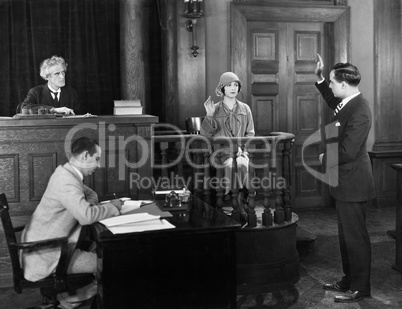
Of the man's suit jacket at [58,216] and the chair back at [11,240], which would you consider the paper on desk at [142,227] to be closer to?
the man's suit jacket at [58,216]

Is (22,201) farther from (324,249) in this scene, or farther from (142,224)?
(324,249)

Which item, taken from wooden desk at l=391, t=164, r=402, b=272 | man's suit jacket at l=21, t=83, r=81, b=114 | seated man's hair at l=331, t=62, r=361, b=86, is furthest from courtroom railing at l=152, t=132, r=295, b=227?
man's suit jacket at l=21, t=83, r=81, b=114

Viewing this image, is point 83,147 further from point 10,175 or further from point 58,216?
point 10,175

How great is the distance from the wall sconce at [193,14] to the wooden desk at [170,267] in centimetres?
410

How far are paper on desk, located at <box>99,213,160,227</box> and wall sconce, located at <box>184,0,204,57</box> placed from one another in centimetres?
399

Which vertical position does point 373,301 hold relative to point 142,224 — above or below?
below

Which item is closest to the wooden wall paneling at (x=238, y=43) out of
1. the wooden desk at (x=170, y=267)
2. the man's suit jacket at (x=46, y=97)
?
the man's suit jacket at (x=46, y=97)

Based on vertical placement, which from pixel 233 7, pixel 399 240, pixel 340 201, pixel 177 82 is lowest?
pixel 399 240

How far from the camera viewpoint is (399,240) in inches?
194

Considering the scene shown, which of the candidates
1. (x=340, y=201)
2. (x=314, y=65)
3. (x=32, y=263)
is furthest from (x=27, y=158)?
(x=314, y=65)

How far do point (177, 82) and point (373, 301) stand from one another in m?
3.78

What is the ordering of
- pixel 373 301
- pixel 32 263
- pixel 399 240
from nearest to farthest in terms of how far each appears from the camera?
1. pixel 32 263
2. pixel 373 301
3. pixel 399 240

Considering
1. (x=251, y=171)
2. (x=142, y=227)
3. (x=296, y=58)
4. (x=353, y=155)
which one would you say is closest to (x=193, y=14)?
(x=296, y=58)

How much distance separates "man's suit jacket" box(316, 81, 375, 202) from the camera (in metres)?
4.13
